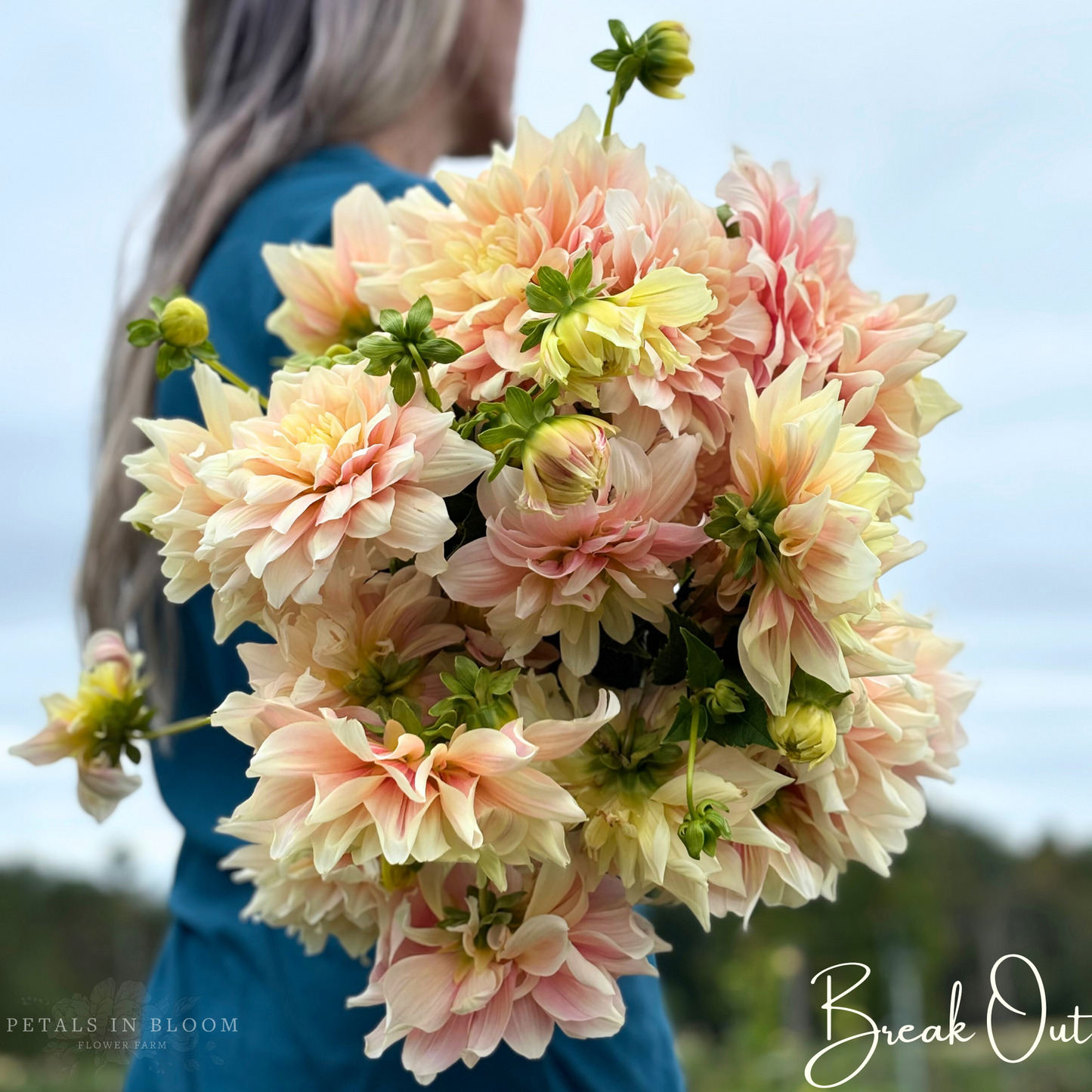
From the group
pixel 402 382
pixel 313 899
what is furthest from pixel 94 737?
pixel 402 382

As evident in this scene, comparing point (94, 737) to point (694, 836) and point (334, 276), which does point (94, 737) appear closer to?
point (334, 276)

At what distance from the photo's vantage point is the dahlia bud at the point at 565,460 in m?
0.52

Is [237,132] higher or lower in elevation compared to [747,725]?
higher

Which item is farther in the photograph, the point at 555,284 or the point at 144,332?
the point at 144,332

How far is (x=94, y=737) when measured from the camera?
813mm

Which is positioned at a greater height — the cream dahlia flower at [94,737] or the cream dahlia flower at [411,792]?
the cream dahlia flower at [411,792]

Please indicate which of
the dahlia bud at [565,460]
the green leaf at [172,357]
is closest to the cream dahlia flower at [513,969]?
the dahlia bud at [565,460]

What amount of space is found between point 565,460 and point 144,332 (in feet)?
1.05

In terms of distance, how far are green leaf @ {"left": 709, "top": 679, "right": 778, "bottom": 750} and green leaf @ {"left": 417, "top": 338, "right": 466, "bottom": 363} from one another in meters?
0.23

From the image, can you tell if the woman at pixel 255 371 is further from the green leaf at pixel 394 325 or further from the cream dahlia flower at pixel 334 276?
the green leaf at pixel 394 325

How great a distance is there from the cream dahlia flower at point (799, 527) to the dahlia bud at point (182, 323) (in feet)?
1.11

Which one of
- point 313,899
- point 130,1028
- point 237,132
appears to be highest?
point 237,132

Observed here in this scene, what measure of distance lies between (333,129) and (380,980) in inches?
36.0

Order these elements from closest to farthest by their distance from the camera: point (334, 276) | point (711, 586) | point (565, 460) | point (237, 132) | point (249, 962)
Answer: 1. point (565, 460)
2. point (711, 586)
3. point (334, 276)
4. point (249, 962)
5. point (237, 132)
